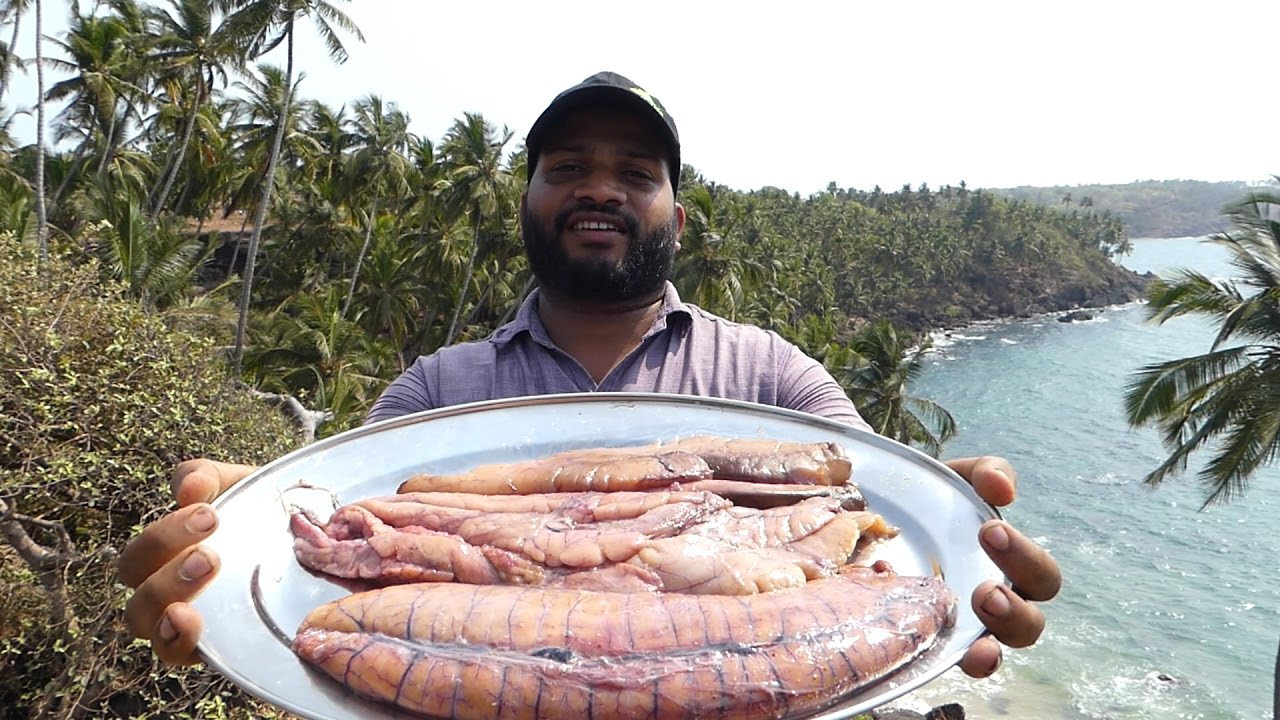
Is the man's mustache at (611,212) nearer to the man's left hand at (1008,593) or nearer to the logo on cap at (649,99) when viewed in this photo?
the logo on cap at (649,99)

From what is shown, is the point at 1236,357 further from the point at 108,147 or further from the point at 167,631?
the point at 108,147

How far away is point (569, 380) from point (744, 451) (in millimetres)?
1018

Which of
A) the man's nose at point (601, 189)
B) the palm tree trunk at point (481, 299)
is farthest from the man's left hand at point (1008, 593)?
the palm tree trunk at point (481, 299)

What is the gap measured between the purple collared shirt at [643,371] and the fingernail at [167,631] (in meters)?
1.51

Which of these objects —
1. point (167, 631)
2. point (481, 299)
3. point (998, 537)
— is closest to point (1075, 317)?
point (481, 299)

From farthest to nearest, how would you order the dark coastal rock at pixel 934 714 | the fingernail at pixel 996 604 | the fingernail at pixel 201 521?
1. the dark coastal rock at pixel 934 714
2. the fingernail at pixel 201 521
3. the fingernail at pixel 996 604

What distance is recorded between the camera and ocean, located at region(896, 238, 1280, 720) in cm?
2897

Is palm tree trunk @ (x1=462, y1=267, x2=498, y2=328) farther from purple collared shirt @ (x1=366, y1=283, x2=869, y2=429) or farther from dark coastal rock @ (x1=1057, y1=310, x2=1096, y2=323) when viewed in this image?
dark coastal rock @ (x1=1057, y1=310, x2=1096, y2=323)

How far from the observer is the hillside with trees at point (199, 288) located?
29.1 ft

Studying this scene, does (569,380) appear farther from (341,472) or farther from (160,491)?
(160,491)

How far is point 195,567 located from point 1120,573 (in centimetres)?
4395

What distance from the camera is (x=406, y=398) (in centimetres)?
338

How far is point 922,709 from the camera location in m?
29.7

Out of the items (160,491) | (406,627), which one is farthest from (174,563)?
(160,491)
